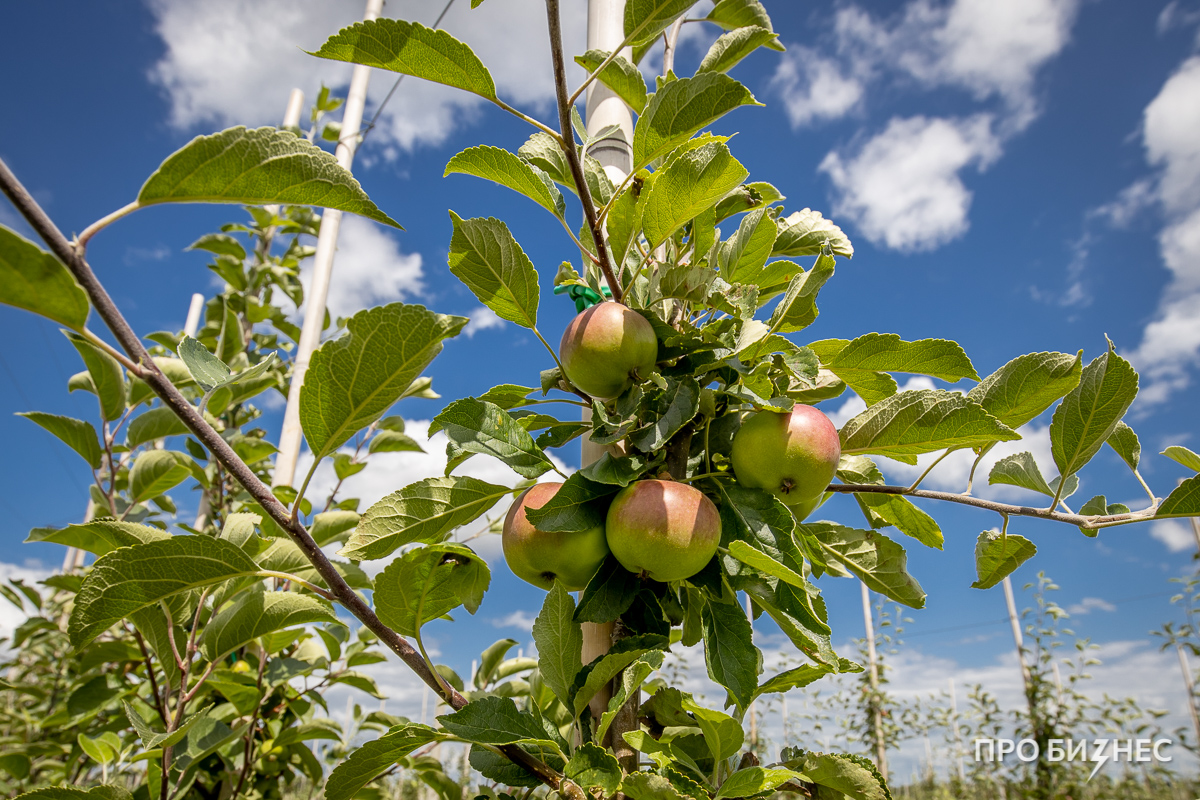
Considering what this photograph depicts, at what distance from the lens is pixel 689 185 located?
67 centimetres

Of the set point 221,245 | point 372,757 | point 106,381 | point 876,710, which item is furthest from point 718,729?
point 876,710

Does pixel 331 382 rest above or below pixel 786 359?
below

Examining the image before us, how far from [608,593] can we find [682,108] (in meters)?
0.50

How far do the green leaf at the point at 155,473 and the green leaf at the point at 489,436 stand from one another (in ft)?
3.41

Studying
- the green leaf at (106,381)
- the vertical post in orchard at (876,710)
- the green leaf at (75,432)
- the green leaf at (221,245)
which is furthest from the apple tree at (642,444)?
the vertical post in orchard at (876,710)

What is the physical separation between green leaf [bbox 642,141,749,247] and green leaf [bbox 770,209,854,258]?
20 centimetres

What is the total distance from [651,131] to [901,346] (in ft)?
1.15

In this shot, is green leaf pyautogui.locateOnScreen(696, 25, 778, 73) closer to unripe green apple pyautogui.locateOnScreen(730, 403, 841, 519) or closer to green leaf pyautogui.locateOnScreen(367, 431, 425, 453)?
unripe green apple pyautogui.locateOnScreen(730, 403, 841, 519)

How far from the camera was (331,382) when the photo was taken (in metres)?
0.55

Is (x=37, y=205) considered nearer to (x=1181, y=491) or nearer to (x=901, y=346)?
(x=901, y=346)

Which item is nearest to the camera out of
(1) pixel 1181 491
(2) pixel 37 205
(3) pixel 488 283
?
(2) pixel 37 205

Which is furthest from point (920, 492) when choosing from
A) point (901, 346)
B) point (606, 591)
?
point (606, 591)

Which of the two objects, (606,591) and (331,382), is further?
(606,591)

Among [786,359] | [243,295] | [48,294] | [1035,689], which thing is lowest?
[48,294]
